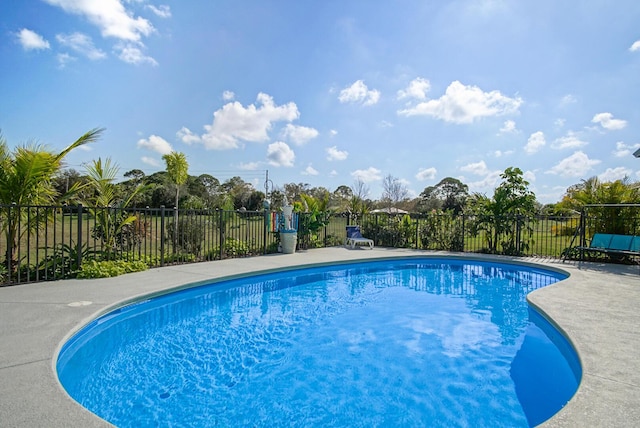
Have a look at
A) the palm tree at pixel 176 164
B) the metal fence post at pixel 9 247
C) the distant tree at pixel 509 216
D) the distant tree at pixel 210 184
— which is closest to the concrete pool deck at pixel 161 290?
the metal fence post at pixel 9 247

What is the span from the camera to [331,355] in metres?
3.77

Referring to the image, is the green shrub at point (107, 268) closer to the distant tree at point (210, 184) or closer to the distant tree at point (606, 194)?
the distant tree at point (606, 194)

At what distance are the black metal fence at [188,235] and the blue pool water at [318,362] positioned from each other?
215cm

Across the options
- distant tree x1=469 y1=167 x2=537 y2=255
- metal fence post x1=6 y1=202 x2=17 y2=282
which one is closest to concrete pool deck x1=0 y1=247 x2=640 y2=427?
metal fence post x1=6 y1=202 x2=17 y2=282

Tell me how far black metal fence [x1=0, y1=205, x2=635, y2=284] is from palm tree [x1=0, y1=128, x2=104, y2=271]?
34 mm

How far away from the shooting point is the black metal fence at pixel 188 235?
5.70 metres

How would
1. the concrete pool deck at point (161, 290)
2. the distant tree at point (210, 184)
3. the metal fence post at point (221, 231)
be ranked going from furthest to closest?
the distant tree at point (210, 184) → the metal fence post at point (221, 231) → the concrete pool deck at point (161, 290)

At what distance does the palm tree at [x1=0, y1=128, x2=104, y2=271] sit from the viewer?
5.43 m

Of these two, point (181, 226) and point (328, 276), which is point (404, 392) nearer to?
point (328, 276)

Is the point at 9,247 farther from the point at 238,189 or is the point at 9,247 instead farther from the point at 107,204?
the point at 238,189

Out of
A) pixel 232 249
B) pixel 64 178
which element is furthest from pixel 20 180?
pixel 64 178

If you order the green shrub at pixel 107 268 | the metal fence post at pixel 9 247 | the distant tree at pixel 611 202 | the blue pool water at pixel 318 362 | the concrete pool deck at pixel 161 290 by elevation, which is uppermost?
the distant tree at pixel 611 202

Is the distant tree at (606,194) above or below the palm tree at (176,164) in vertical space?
below

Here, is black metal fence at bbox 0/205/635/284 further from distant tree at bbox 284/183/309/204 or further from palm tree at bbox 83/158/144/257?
distant tree at bbox 284/183/309/204
